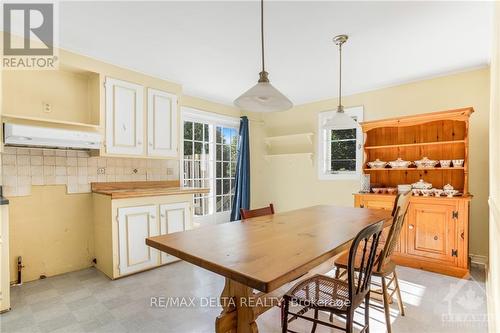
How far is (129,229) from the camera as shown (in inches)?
112

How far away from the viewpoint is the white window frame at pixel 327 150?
4.00m

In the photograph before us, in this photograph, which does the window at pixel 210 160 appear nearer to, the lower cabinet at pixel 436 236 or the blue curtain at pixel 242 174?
the blue curtain at pixel 242 174

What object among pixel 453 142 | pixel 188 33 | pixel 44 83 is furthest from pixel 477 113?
pixel 44 83

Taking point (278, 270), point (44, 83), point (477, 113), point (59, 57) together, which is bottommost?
point (278, 270)

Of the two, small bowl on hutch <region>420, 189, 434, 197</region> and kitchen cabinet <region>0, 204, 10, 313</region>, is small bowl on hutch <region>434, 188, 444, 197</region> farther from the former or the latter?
kitchen cabinet <region>0, 204, 10, 313</region>

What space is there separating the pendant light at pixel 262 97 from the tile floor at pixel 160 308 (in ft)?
5.32

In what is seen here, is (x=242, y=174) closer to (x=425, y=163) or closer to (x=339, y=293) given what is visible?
(x=425, y=163)

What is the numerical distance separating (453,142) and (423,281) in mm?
1613

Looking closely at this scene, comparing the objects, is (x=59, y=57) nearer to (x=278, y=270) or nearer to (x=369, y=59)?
Result: (x=278, y=270)

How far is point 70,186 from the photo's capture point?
2938mm

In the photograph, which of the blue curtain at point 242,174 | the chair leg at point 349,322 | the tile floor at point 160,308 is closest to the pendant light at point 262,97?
the chair leg at point 349,322

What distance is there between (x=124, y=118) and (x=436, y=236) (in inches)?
151

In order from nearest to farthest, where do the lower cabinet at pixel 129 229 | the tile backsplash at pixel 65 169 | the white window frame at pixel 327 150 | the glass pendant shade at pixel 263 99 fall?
the glass pendant shade at pixel 263 99 → the tile backsplash at pixel 65 169 → the lower cabinet at pixel 129 229 → the white window frame at pixel 327 150

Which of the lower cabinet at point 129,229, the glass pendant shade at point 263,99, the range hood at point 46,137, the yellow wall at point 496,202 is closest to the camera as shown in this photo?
the yellow wall at point 496,202
